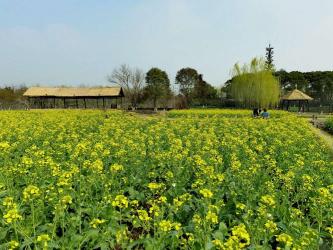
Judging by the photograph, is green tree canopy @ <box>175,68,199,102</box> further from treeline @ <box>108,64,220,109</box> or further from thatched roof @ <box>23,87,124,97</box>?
thatched roof @ <box>23,87,124,97</box>

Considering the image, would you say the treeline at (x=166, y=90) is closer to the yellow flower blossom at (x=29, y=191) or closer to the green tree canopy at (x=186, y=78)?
the green tree canopy at (x=186, y=78)

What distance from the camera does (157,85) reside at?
63.6 metres

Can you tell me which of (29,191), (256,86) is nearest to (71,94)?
(256,86)

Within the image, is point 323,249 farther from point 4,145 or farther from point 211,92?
point 211,92

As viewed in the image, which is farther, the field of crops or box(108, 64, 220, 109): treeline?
box(108, 64, 220, 109): treeline

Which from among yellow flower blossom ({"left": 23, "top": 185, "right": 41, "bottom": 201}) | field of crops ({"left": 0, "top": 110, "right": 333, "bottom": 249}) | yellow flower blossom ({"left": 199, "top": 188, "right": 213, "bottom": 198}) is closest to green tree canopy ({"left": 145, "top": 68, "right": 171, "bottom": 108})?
field of crops ({"left": 0, "top": 110, "right": 333, "bottom": 249})

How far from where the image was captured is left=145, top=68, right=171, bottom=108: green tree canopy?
2421 inches

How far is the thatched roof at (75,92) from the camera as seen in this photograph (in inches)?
1946

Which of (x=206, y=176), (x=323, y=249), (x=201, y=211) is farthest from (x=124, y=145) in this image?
(x=323, y=249)

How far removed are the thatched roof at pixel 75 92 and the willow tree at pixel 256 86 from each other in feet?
53.5

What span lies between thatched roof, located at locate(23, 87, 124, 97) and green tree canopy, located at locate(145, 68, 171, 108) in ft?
37.4

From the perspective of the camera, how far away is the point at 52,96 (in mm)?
50969

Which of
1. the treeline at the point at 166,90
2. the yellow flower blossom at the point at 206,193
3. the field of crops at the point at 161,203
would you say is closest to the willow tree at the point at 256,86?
the treeline at the point at 166,90

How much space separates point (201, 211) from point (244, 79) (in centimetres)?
4565
